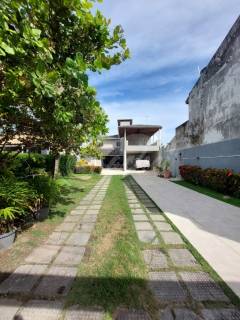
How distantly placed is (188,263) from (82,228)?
2.43 m

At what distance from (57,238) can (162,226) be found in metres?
2.21

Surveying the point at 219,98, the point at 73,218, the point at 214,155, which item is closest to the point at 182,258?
the point at 73,218

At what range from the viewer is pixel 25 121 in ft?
16.2

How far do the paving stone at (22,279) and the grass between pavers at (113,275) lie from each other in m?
0.53

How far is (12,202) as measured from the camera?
423 cm

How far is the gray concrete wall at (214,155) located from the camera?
9.37 m

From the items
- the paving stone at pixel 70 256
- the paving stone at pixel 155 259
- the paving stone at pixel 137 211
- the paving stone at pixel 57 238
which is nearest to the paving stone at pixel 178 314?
the paving stone at pixel 155 259

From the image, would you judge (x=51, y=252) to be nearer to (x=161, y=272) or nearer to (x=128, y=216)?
(x=161, y=272)

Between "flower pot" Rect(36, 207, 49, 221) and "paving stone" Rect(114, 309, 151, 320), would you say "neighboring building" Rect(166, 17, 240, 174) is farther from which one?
"paving stone" Rect(114, 309, 151, 320)

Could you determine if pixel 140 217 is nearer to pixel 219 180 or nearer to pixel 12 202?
pixel 12 202

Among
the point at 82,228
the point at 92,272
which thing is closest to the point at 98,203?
the point at 82,228

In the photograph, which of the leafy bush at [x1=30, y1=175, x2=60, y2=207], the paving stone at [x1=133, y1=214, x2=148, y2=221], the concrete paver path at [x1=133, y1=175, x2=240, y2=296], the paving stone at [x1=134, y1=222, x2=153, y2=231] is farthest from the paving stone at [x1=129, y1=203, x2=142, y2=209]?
the leafy bush at [x1=30, y1=175, x2=60, y2=207]

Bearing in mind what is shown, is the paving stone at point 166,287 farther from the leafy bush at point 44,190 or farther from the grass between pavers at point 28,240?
the leafy bush at point 44,190

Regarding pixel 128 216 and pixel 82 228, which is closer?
pixel 82 228
